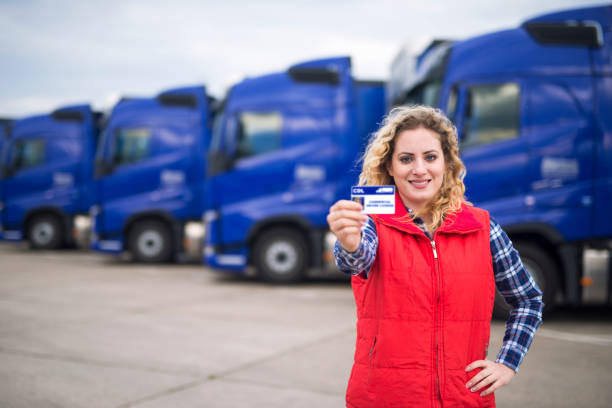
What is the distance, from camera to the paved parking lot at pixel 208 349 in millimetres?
A: 3717

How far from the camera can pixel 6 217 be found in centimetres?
1347

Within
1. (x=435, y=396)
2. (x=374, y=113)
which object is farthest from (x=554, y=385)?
(x=374, y=113)

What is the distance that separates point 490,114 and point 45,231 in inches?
437

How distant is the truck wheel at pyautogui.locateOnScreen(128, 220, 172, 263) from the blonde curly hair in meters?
10.0

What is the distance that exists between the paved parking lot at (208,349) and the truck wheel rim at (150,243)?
277 centimetres

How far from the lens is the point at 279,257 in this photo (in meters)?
8.91

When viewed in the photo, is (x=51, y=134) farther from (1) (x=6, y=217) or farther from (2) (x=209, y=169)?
(2) (x=209, y=169)

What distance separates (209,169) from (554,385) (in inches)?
249

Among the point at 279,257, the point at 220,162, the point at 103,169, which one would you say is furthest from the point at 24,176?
→ the point at 279,257

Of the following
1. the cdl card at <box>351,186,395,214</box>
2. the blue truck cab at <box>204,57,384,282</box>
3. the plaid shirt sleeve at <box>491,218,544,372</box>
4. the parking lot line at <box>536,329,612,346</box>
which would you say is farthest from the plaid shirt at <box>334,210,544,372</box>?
the blue truck cab at <box>204,57,384,282</box>

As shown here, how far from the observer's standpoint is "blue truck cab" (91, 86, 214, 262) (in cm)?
1114

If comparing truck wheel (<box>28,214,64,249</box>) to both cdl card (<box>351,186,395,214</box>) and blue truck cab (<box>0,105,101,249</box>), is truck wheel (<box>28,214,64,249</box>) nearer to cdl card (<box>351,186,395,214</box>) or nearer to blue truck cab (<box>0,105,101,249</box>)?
blue truck cab (<box>0,105,101,249</box>)

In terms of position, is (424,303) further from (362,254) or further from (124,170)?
(124,170)

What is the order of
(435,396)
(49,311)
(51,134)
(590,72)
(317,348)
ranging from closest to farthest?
(435,396)
(317,348)
(590,72)
(49,311)
(51,134)
